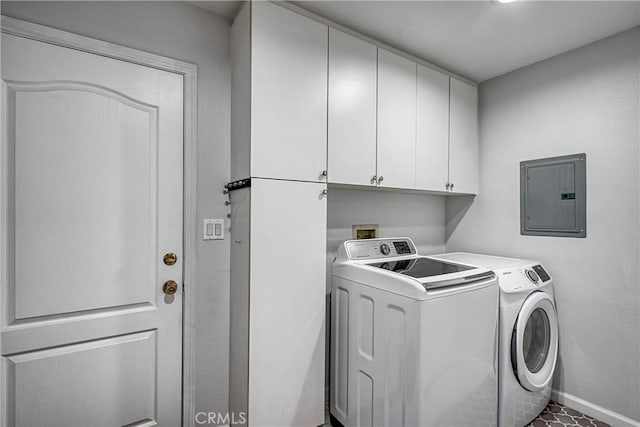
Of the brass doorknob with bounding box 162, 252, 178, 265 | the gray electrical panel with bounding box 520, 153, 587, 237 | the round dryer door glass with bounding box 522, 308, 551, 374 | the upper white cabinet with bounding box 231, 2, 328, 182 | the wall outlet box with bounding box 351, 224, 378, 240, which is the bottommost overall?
the round dryer door glass with bounding box 522, 308, 551, 374

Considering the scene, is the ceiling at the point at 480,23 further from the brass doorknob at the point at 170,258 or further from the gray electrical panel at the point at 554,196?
the brass doorknob at the point at 170,258

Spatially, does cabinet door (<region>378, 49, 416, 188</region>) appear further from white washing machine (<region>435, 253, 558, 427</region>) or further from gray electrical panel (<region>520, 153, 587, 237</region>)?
gray electrical panel (<region>520, 153, 587, 237</region>)

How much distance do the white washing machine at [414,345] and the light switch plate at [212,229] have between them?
751mm

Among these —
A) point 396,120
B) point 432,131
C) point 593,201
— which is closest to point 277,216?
point 396,120

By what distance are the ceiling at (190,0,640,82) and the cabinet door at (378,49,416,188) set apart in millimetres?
166

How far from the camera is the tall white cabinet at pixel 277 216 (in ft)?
4.96

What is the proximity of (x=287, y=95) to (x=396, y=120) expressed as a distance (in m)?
0.81

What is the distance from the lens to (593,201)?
1.97 meters

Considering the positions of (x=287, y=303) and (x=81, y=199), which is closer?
(x=81, y=199)

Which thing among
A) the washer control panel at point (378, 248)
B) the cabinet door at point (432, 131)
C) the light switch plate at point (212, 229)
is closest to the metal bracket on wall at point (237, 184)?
the light switch plate at point (212, 229)

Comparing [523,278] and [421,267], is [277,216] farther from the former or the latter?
[523,278]

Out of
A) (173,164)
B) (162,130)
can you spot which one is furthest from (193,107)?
(173,164)

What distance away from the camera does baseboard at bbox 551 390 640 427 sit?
1.84 m

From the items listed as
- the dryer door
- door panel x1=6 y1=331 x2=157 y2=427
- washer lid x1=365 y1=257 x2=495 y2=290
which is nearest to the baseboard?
the dryer door
